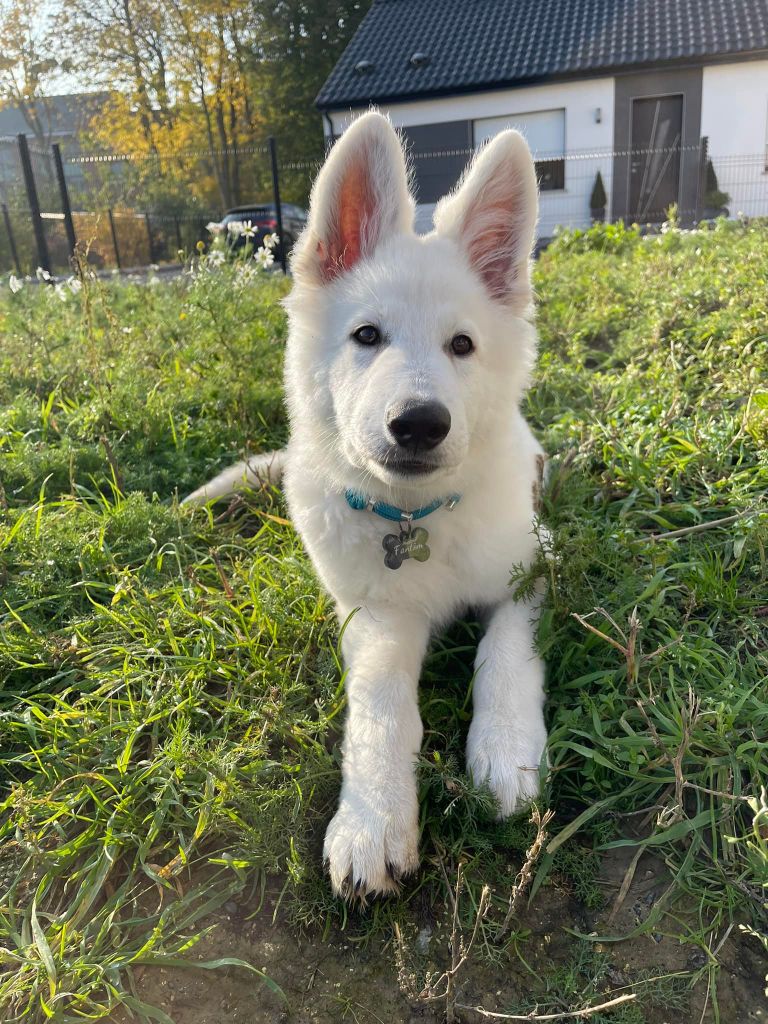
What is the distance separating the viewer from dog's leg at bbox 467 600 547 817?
71.4 inches

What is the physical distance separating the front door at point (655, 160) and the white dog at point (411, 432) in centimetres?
1594

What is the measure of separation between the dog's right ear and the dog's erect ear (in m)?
0.17

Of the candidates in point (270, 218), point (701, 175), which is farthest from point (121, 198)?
point (701, 175)

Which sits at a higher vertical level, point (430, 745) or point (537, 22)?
point (537, 22)

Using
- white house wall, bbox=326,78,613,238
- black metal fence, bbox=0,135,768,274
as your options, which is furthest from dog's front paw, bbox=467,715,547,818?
white house wall, bbox=326,78,613,238

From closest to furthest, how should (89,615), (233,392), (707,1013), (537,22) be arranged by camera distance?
(707,1013), (89,615), (233,392), (537,22)

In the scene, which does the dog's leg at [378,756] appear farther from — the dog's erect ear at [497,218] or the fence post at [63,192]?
the fence post at [63,192]

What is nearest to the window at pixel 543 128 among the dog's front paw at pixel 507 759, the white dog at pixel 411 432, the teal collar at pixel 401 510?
the white dog at pixel 411 432

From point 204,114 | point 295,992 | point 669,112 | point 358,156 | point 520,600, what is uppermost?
point 204,114

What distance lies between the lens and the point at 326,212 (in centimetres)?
243

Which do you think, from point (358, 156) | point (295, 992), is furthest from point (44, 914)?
point (358, 156)

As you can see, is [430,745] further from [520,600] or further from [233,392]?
[233,392]

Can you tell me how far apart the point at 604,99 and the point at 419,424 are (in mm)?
18373

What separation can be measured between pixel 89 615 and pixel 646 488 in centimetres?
226
